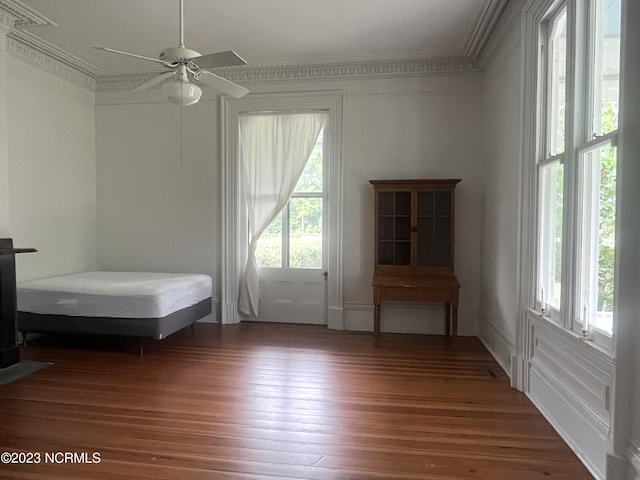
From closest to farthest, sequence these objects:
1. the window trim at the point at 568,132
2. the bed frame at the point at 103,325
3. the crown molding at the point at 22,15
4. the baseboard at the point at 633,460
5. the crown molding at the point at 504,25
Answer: the baseboard at the point at 633,460
the window trim at the point at 568,132
the crown molding at the point at 504,25
the crown molding at the point at 22,15
the bed frame at the point at 103,325

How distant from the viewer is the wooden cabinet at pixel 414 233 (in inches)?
178

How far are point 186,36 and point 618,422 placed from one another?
472cm

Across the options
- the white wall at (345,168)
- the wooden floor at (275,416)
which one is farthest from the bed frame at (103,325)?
the white wall at (345,168)

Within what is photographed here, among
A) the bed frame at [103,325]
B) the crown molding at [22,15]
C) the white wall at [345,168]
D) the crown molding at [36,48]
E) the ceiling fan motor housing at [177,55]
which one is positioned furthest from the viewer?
the white wall at [345,168]

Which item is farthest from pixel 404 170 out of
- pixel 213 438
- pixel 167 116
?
pixel 213 438

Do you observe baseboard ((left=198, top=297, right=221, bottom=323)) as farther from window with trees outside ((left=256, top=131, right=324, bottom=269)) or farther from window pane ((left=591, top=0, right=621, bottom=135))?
window pane ((left=591, top=0, right=621, bottom=135))

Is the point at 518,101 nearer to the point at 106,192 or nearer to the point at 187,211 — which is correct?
the point at 187,211

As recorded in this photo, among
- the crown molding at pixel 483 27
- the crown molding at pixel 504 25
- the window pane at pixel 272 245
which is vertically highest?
the crown molding at pixel 483 27

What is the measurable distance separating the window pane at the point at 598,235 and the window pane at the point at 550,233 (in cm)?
27

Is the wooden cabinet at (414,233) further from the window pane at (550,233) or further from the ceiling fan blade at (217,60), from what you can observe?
the ceiling fan blade at (217,60)

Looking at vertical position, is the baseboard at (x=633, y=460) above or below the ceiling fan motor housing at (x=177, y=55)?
below

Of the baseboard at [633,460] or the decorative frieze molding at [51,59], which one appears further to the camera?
the decorative frieze molding at [51,59]

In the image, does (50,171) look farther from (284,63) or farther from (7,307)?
(284,63)

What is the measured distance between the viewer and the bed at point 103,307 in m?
3.93
